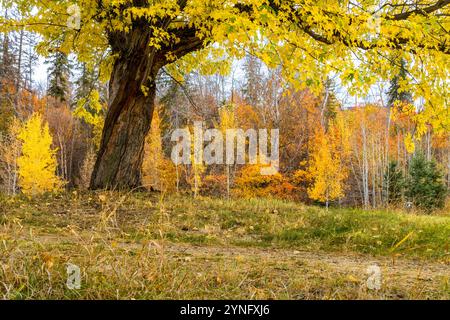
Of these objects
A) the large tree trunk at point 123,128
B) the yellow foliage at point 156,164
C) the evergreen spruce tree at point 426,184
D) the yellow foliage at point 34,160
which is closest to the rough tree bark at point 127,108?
the large tree trunk at point 123,128

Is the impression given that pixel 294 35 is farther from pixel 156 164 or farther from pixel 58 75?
pixel 58 75

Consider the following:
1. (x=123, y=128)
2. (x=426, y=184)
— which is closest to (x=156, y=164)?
(x=426, y=184)

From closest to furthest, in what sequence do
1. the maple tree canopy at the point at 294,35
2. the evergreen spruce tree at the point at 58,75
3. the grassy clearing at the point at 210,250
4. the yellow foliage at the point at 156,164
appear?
the grassy clearing at the point at 210,250, the maple tree canopy at the point at 294,35, the evergreen spruce tree at the point at 58,75, the yellow foliage at the point at 156,164

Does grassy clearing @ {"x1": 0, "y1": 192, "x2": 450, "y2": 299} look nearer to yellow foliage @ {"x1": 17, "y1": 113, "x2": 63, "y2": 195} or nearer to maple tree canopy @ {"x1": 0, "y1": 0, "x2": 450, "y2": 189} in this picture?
maple tree canopy @ {"x1": 0, "y1": 0, "x2": 450, "y2": 189}

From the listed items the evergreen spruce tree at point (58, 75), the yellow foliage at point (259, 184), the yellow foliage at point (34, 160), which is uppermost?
the evergreen spruce tree at point (58, 75)

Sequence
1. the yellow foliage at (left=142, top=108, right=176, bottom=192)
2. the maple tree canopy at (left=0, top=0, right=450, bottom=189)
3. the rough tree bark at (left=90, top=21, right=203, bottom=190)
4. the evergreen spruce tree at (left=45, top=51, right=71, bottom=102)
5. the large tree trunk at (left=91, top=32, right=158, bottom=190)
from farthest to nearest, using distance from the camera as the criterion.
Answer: the yellow foliage at (left=142, top=108, right=176, bottom=192) → the evergreen spruce tree at (left=45, top=51, right=71, bottom=102) → the large tree trunk at (left=91, top=32, right=158, bottom=190) → the rough tree bark at (left=90, top=21, right=203, bottom=190) → the maple tree canopy at (left=0, top=0, right=450, bottom=189)

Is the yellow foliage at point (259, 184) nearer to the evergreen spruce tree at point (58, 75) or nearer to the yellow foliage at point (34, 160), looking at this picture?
the yellow foliage at point (34, 160)

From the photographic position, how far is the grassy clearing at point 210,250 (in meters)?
2.53

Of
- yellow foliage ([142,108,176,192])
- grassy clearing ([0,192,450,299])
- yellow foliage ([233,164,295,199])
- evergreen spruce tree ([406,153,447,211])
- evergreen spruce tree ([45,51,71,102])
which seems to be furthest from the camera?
yellow foliage ([142,108,176,192])

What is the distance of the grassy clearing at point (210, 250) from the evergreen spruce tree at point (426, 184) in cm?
2008

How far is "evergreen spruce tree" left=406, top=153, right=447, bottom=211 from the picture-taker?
2520 cm

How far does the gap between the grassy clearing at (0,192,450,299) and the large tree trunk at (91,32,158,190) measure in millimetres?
912

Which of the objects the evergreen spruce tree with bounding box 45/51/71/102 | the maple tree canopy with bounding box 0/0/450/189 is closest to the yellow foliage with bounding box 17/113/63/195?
the evergreen spruce tree with bounding box 45/51/71/102

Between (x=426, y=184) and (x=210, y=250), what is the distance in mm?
24628
